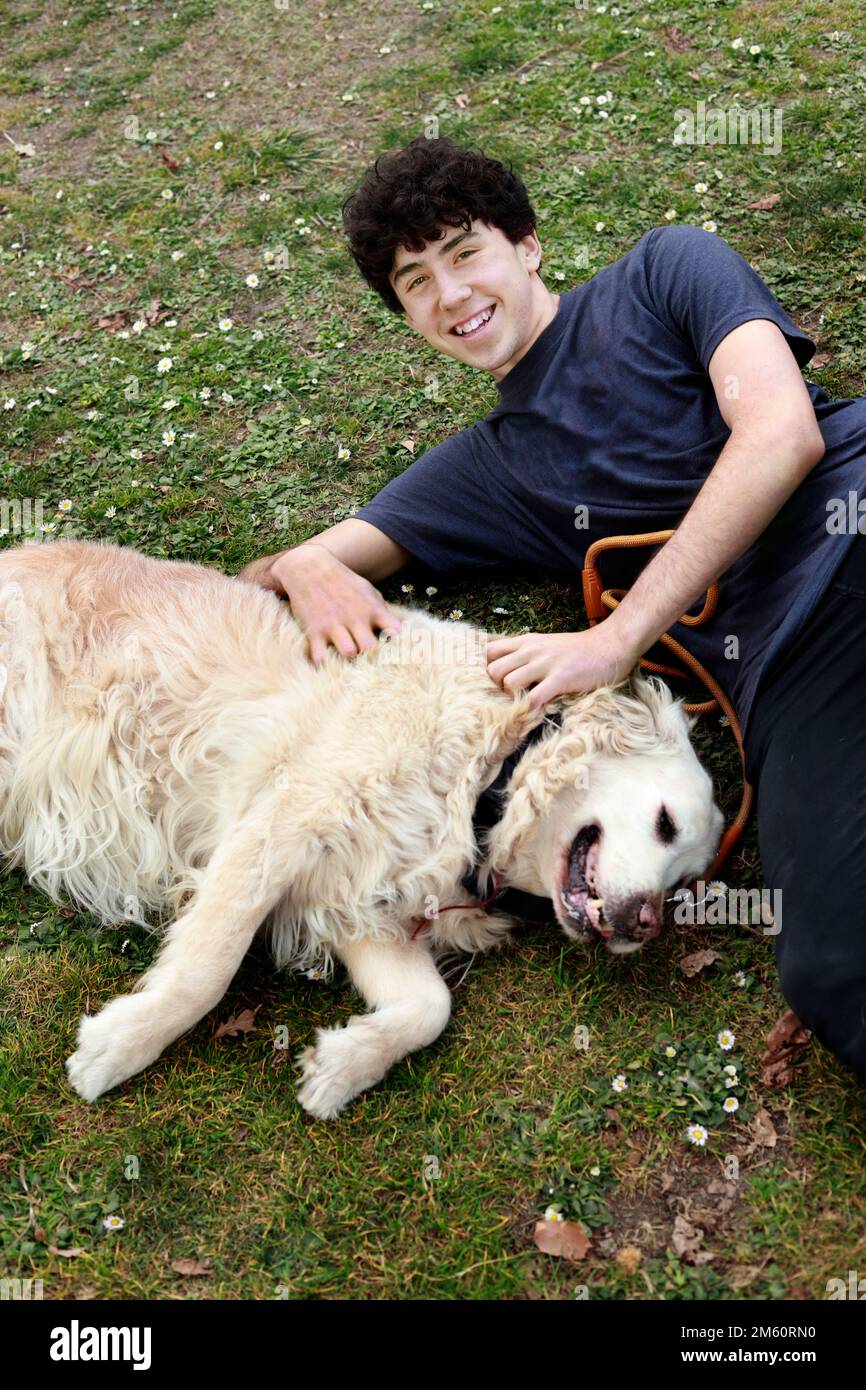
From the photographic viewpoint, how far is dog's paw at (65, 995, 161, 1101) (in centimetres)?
342

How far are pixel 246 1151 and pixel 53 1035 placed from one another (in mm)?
826

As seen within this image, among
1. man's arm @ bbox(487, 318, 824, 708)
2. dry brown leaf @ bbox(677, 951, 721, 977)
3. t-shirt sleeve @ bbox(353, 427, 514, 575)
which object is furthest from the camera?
t-shirt sleeve @ bbox(353, 427, 514, 575)

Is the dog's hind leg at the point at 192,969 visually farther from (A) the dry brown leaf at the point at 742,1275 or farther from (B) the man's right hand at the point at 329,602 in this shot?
(A) the dry brown leaf at the point at 742,1275

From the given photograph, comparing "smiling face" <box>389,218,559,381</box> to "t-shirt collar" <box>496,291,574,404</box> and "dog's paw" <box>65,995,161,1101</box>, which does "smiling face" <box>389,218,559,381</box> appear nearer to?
"t-shirt collar" <box>496,291,574,404</box>

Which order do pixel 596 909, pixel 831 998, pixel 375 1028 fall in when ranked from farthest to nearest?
pixel 596 909
pixel 375 1028
pixel 831 998

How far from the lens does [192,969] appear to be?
136 inches

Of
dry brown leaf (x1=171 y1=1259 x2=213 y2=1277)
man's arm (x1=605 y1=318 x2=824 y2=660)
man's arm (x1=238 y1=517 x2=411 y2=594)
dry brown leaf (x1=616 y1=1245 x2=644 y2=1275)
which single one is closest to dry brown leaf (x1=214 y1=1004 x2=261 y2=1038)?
dry brown leaf (x1=171 y1=1259 x2=213 y2=1277)

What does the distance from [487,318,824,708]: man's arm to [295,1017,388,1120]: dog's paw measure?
1.34 m

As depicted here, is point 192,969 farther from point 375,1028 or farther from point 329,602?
point 329,602

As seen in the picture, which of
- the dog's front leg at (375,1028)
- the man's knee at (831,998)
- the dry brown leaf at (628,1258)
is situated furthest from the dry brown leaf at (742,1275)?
the dog's front leg at (375,1028)

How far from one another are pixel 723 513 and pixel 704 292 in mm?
955

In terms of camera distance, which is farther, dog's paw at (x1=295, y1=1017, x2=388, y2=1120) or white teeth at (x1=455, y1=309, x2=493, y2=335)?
white teeth at (x1=455, y1=309, x2=493, y2=335)

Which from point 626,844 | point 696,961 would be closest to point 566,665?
point 626,844

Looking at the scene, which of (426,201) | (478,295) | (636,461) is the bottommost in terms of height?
(636,461)
